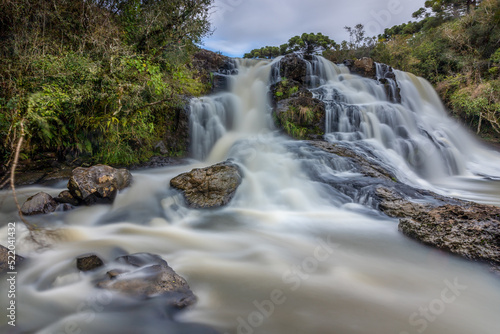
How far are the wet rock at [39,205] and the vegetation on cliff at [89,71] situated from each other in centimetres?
113

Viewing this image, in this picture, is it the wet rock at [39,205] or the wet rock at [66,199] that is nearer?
the wet rock at [39,205]

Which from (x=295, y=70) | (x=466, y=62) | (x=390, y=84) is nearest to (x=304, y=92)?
(x=295, y=70)

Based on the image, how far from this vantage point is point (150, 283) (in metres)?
2.32

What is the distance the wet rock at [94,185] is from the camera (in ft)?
14.6

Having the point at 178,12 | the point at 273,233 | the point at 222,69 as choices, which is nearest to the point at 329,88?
the point at 222,69

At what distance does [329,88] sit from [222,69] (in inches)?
233

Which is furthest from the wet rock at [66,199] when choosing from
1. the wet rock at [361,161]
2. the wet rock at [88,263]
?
the wet rock at [361,161]

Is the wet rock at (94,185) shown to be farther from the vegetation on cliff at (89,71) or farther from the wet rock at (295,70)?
the wet rock at (295,70)

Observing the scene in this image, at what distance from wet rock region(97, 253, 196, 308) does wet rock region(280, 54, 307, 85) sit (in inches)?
468

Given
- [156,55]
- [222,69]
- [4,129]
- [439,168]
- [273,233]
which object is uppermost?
[222,69]

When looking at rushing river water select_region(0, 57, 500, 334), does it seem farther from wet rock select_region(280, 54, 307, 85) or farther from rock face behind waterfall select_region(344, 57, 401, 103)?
rock face behind waterfall select_region(344, 57, 401, 103)

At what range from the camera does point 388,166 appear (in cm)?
738

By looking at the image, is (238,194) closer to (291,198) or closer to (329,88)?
(291,198)

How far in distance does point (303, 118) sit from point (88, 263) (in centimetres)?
835
